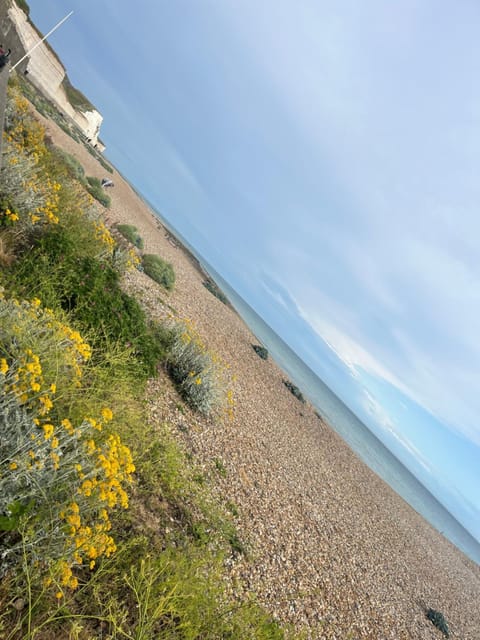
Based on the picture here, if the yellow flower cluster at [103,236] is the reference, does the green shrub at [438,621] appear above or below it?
below

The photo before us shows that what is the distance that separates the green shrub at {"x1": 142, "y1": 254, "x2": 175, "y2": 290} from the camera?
49.9 ft

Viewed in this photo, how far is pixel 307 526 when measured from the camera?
9102 millimetres

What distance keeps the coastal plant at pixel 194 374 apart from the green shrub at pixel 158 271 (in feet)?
21.2

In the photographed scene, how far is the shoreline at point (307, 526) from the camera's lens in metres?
6.61

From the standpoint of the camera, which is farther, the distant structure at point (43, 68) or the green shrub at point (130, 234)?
the distant structure at point (43, 68)

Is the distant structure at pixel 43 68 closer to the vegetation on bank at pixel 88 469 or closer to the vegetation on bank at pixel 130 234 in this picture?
the vegetation on bank at pixel 130 234

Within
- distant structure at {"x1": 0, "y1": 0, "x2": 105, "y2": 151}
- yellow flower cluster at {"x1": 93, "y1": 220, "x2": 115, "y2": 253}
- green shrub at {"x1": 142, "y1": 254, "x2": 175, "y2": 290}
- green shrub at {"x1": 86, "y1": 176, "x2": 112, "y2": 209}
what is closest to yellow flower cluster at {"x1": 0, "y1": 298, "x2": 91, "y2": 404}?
yellow flower cluster at {"x1": 93, "y1": 220, "x2": 115, "y2": 253}

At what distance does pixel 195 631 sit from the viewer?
133 inches

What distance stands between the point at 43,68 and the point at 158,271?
38051mm

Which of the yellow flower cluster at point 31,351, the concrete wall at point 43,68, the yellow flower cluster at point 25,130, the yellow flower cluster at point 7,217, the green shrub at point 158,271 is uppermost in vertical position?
the concrete wall at point 43,68

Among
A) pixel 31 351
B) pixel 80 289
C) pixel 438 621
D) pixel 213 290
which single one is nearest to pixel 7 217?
pixel 80 289

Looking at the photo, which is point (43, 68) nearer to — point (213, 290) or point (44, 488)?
point (213, 290)

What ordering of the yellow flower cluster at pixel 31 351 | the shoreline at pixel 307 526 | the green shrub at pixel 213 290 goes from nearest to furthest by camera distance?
the yellow flower cluster at pixel 31 351, the shoreline at pixel 307 526, the green shrub at pixel 213 290

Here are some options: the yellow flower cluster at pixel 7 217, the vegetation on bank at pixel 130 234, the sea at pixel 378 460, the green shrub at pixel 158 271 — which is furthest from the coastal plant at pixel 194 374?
the sea at pixel 378 460
